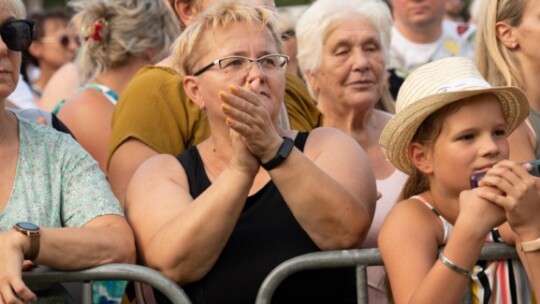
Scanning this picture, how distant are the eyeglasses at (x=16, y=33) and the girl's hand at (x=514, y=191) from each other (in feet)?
6.06

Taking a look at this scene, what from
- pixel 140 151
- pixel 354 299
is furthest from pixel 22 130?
pixel 354 299

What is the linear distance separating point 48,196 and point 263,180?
800mm

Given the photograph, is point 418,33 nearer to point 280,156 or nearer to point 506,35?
point 506,35

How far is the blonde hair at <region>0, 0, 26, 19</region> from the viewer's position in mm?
4707

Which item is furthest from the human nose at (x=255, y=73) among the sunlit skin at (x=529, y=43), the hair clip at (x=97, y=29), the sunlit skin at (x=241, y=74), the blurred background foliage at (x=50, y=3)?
the blurred background foliage at (x=50, y=3)

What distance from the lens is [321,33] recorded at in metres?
6.20

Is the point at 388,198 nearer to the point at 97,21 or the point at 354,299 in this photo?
the point at 354,299

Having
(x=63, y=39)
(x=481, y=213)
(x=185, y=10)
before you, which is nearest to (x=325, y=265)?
(x=481, y=213)

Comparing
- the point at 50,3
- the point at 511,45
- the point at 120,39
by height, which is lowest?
the point at 50,3

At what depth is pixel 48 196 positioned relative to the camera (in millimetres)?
4621

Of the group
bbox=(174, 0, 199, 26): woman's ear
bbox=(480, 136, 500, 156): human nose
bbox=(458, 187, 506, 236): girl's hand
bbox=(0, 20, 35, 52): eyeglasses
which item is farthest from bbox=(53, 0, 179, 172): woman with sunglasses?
bbox=(458, 187, 506, 236): girl's hand

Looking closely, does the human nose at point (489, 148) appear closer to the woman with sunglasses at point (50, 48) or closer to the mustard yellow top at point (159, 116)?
the mustard yellow top at point (159, 116)

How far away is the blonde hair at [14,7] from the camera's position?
4.71 metres

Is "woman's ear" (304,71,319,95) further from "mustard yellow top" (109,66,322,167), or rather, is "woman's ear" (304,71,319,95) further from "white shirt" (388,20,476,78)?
"white shirt" (388,20,476,78)
